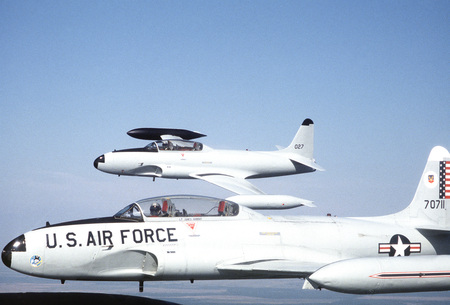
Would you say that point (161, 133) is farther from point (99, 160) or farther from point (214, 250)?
point (214, 250)

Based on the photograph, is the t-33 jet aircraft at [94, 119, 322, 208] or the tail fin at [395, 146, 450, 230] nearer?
the tail fin at [395, 146, 450, 230]

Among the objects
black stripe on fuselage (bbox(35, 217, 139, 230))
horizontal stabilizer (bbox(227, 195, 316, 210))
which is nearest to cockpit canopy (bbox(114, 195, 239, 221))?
black stripe on fuselage (bbox(35, 217, 139, 230))

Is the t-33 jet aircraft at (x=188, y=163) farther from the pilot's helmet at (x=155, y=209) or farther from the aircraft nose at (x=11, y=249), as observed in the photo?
the aircraft nose at (x=11, y=249)

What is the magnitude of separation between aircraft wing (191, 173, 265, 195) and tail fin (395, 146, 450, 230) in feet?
28.6

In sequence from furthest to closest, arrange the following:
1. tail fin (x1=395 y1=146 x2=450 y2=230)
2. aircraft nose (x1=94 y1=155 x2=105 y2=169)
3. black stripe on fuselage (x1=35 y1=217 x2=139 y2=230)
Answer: aircraft nose (x1=94 y1=155 x2=105 y2=169) < tail fin (x1=395 y1=146 x2=450 y2=230) < black stripe on fuselage (x1=35 y1=217 x2=139 y2=230)

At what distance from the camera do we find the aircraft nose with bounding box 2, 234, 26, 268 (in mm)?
12195

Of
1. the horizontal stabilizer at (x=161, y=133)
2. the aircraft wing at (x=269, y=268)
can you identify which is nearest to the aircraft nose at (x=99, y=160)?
the horizontal stabilizer at (x=161, y=133)

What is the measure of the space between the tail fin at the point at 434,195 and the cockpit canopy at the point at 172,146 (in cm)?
1211

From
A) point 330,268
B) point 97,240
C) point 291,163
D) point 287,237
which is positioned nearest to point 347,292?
point 330,268

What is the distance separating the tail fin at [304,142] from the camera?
31.6 m

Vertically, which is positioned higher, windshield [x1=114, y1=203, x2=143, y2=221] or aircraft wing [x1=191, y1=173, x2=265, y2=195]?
aircraft wing [x1=191, y1=173, x2=265, y2=195]

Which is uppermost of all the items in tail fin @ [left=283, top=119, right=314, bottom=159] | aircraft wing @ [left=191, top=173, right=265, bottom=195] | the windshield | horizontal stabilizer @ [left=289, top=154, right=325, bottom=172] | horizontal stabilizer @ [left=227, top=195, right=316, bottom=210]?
tail fin @ [left=283, top=119, right=314, bottom=159]

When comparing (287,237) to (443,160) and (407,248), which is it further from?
(443,160)

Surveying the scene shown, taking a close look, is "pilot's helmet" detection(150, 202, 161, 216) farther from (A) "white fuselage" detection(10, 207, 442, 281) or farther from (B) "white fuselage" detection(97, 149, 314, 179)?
(B) "white fuselage" detection(97, 149, 314, 179)
